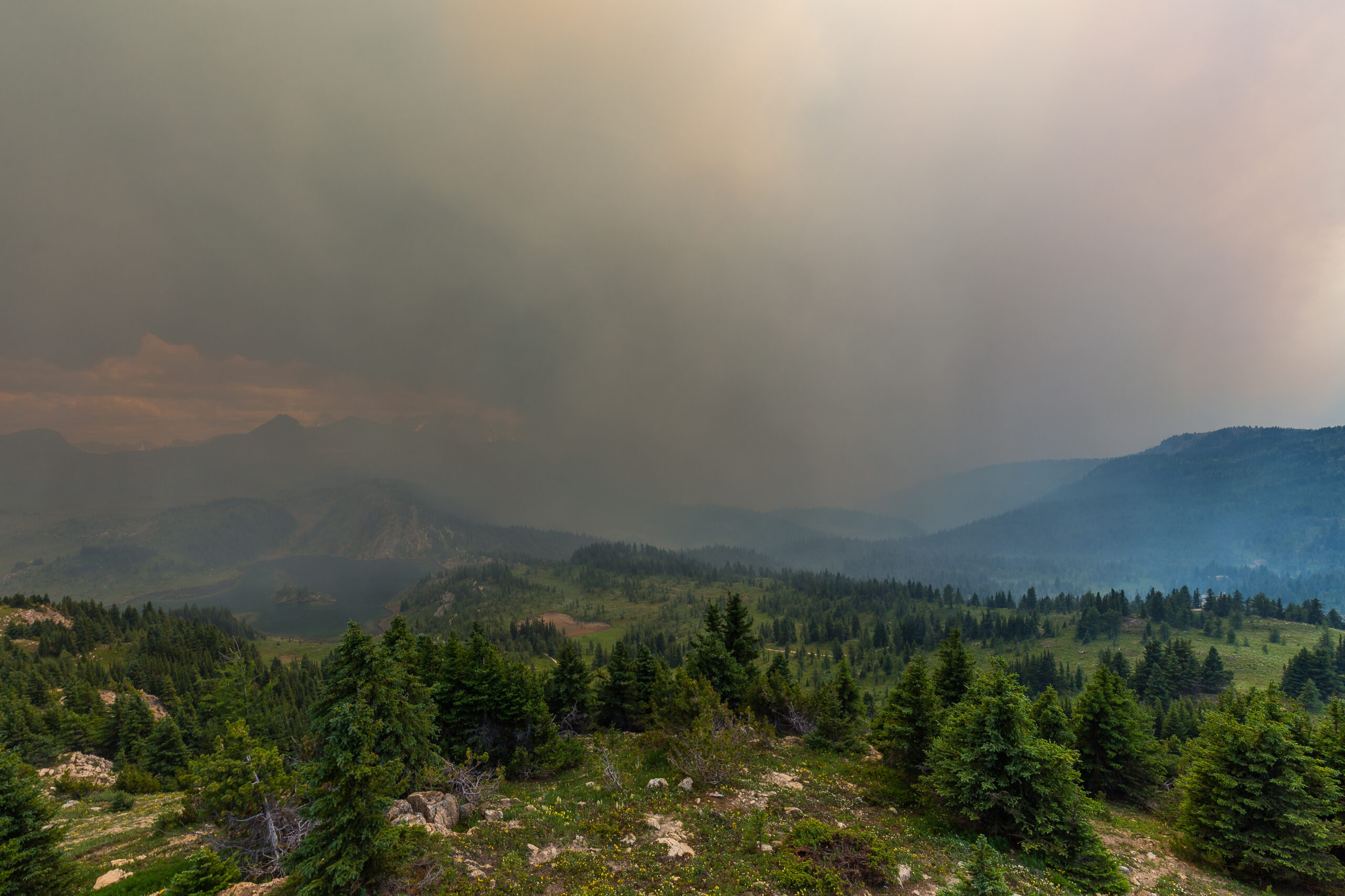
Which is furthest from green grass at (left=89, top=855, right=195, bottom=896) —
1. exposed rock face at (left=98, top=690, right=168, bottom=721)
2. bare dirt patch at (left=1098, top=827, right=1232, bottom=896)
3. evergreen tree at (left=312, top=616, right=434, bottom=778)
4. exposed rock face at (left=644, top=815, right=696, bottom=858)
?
exposed rock face at (left=98, top=690, right=168, bottom=721)

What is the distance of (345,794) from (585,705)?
3622 cm

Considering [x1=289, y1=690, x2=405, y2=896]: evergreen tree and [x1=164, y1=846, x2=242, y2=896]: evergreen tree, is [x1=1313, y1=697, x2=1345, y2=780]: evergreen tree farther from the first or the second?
[x1=164, y1=846, x2=242, y2=896]: evergreen tree

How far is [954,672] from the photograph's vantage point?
33875 mm

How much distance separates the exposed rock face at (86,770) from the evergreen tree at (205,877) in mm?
64288

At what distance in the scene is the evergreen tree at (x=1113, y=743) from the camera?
36.9m

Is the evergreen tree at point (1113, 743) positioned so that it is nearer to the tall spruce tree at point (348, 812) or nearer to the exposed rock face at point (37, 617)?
the tall spruce tree at point (348, 812)

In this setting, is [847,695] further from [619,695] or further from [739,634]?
[619,695]

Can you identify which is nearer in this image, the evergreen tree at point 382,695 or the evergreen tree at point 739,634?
the evergreen tree at point 382,695

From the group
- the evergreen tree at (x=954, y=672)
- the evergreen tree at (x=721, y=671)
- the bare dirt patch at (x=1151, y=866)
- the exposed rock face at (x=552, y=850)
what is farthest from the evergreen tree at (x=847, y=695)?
the exposed rock face at (x=552, y=850)

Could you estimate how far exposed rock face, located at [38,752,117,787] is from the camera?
5555cm

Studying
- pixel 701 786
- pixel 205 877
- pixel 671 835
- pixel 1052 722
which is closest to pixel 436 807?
pixel 205 877

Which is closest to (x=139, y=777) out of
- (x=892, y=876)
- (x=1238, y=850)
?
(x=892, y=876)

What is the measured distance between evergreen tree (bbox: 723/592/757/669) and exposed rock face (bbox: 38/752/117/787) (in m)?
73.7

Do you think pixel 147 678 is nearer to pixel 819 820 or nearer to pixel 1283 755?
pixel 819 820
